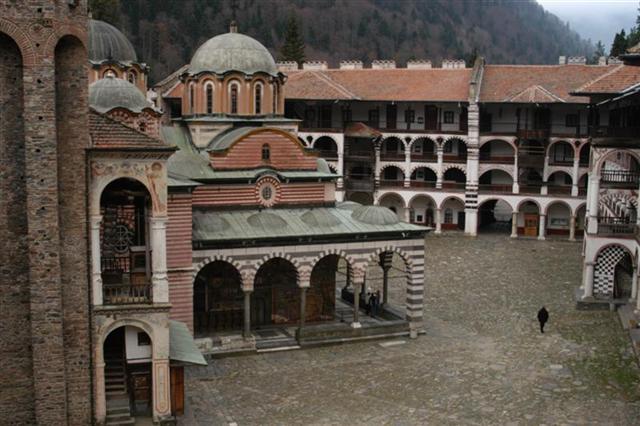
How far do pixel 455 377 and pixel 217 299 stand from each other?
371 inches

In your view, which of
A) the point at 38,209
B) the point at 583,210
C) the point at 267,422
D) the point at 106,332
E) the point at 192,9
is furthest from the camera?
the point at 192,9

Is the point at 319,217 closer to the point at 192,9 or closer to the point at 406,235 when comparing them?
the point at 406,235

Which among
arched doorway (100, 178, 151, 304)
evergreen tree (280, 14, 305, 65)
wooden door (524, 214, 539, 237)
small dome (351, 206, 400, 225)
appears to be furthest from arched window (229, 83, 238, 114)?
evergreen tree (280, 14, 305, 65)

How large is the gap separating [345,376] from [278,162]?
9.93 m

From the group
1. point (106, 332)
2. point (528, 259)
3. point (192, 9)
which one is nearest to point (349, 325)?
point (106, 332)

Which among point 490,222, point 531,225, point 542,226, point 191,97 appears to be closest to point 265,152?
point 191,97

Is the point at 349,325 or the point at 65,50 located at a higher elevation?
the point at 65,50

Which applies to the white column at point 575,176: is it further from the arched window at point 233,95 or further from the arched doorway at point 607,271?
the arched window at point 233,95

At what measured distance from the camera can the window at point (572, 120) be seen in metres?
53.0

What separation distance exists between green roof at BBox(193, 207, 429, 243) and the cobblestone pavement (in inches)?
159

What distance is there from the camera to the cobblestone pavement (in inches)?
890

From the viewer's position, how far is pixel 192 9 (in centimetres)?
11225

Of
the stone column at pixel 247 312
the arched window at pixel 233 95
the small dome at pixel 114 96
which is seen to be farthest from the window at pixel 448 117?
the stone column at pixel 247 312

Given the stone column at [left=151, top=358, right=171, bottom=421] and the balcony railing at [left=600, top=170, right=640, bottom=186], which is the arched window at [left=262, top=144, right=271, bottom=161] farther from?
the balcony railing at [left=600, top=170, right=640, bottom=186]
